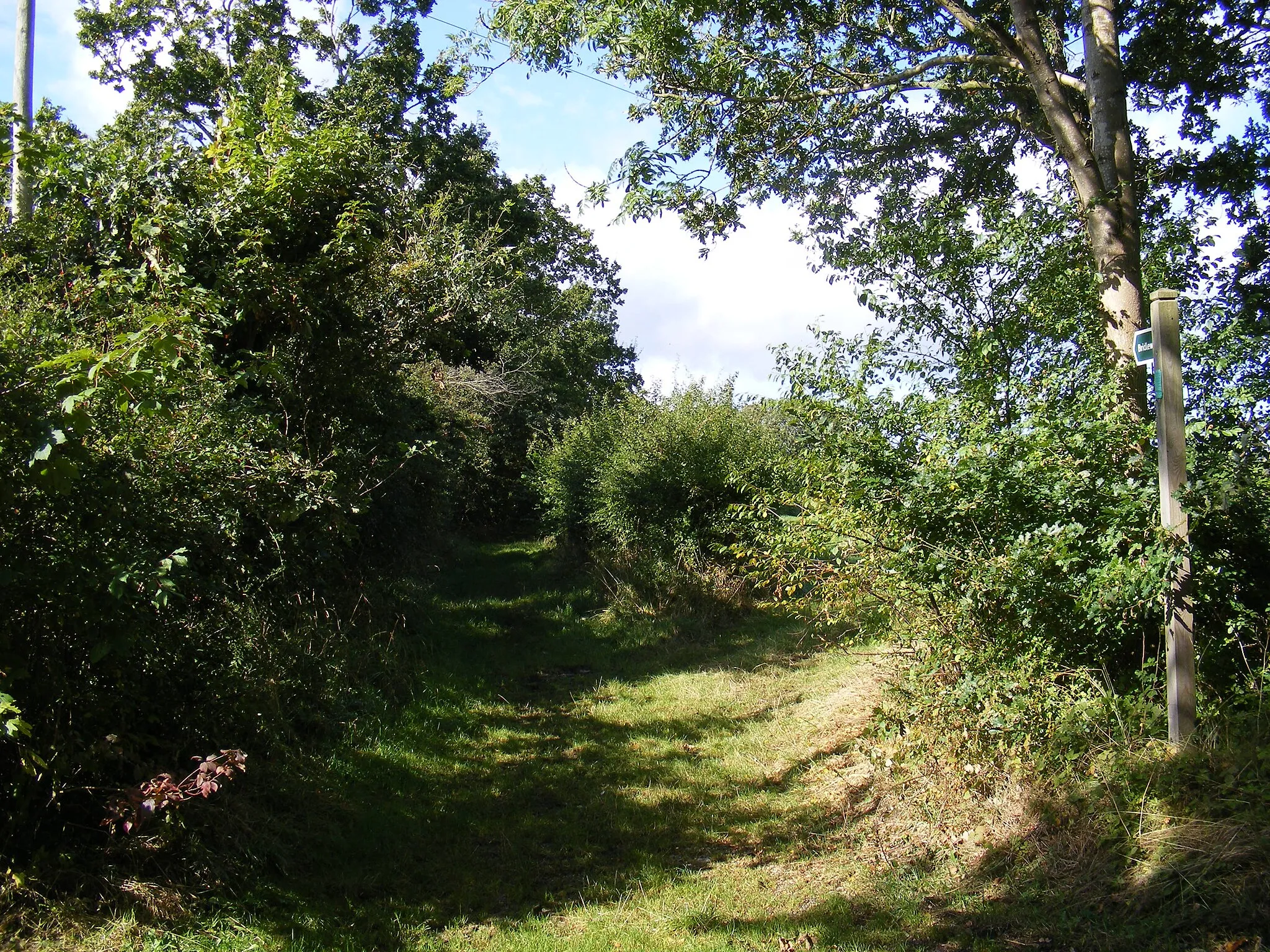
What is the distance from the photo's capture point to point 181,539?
15.6 feet

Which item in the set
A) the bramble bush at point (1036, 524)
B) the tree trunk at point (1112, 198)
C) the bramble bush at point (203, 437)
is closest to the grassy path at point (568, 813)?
the bramble bush at point (203, 437)

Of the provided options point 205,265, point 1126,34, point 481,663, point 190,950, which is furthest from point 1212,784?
point 481,663

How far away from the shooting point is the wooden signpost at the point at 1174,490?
15.3 ft

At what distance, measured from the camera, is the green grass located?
4539 mm

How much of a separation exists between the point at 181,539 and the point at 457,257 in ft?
18.2

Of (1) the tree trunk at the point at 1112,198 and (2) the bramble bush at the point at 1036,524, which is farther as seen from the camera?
(1) the tree trunk at the point at 1112,198

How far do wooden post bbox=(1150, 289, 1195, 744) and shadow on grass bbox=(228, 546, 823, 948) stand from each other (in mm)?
2790

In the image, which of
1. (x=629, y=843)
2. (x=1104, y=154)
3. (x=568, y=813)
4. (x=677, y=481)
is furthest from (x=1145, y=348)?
(x=677, y=481)

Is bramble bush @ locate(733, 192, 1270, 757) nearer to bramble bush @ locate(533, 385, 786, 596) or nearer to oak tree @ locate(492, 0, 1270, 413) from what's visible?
oak tree @ locate(492, 0, 1270, 413)

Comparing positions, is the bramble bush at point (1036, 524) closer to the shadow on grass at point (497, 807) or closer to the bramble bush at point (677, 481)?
the shadow on grass at point (497, 807)

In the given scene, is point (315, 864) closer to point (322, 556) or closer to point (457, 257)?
point (322, 556)

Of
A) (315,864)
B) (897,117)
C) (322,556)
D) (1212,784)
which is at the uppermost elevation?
(897,117)

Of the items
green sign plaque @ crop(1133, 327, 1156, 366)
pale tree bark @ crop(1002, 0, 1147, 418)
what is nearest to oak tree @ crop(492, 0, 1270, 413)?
pale tree bark @ crop(1002, 0, 1147, 418)

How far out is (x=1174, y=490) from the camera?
468 centimetres
